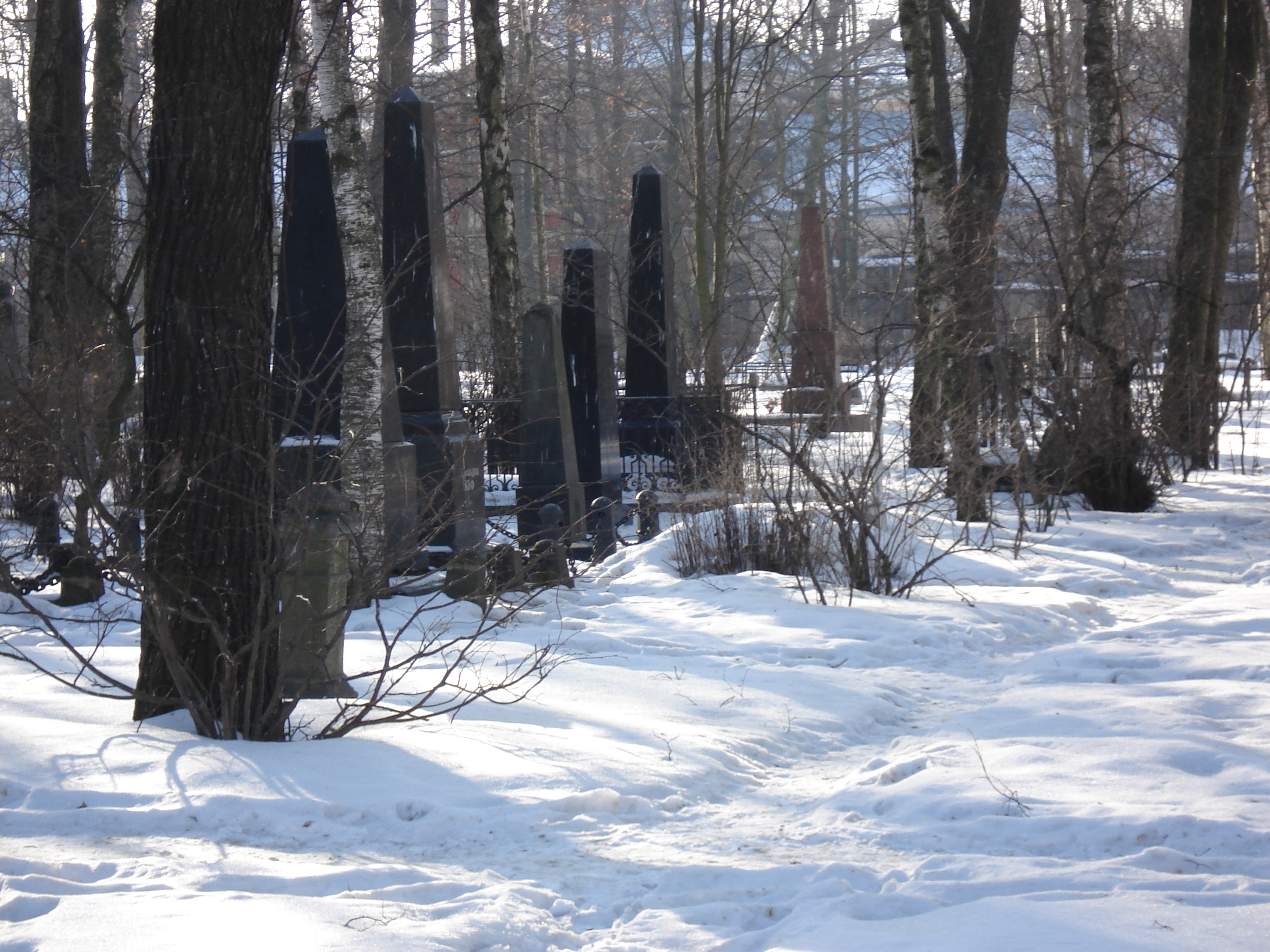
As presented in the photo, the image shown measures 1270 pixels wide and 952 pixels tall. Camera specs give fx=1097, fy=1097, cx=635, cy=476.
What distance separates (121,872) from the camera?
3.01 metres

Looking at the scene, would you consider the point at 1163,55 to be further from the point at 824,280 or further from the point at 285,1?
the point at 285,1

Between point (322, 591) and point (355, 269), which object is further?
point (355, 269)

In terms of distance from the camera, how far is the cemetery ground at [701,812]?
A: 2805 mm

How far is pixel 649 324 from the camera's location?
44.0 ft

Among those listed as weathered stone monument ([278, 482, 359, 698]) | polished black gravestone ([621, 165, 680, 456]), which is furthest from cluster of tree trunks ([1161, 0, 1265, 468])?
weathered stone monument ([278, 482, 359, 698])

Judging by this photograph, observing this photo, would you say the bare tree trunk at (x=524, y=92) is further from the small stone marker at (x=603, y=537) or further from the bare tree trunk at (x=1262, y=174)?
the bare tree trunk at (x=1262, y=174)

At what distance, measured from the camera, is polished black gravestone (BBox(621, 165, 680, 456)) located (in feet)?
43.4

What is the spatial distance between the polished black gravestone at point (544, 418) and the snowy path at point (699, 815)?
347cm

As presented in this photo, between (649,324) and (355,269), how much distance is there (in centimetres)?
601

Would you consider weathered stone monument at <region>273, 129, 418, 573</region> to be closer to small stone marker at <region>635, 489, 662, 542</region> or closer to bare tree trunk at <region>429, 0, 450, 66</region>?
small stone marker at <region>635, 489, 662, 542</region>

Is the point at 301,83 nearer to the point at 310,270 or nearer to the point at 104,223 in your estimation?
the point at 310,270

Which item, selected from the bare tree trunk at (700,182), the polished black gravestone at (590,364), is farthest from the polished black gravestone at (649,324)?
the polished black gravestone at (590,364)

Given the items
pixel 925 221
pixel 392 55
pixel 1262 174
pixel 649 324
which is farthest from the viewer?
pixel 1262 174

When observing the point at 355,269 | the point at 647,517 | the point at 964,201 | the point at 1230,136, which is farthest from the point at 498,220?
the point at 1230,136
